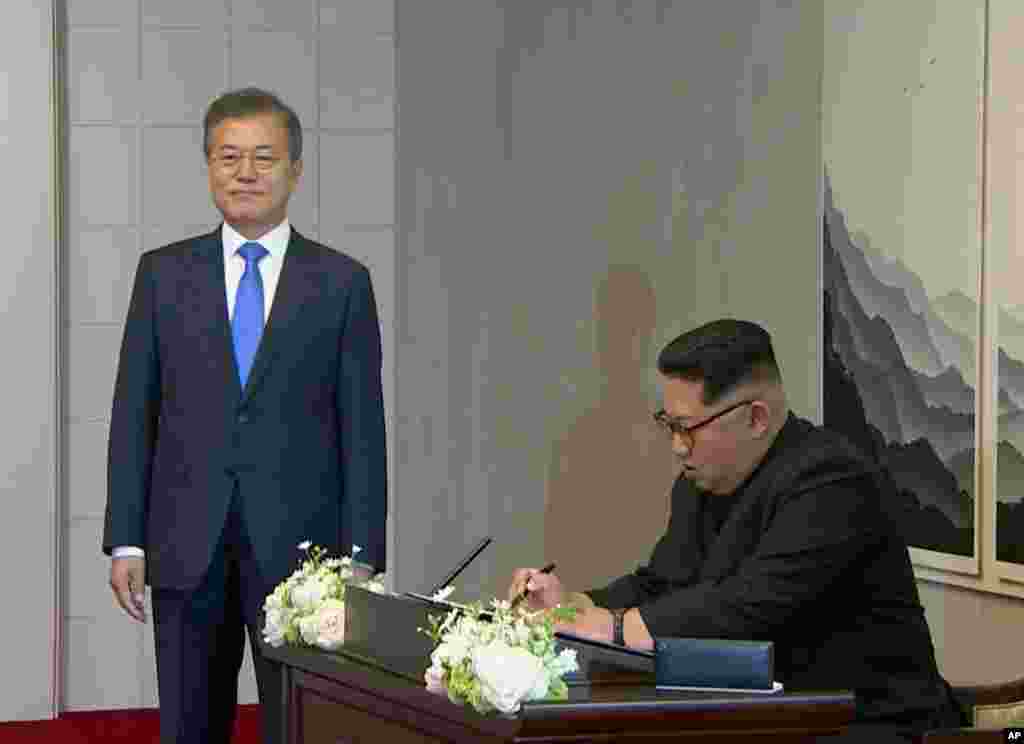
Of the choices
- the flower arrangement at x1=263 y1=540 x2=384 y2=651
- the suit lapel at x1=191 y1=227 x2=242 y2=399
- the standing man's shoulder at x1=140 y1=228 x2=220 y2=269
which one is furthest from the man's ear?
the standing man's shoulder at x1=140 y1=228 x2=220 y2=269

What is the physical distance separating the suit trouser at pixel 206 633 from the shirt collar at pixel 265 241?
0.50 metres

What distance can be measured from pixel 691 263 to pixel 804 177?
0.94 m

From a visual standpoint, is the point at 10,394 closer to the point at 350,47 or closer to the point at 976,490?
the point at 350,47

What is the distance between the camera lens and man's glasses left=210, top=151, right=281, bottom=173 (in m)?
3.90

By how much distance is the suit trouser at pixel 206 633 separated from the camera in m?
3.78

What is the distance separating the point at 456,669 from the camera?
249 centimetres

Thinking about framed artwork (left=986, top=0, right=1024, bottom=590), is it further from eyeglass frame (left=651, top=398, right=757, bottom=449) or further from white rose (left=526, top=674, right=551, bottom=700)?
white rose (left=526, top=674, right=551, bottom=700)

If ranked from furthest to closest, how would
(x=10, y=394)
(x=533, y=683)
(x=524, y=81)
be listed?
(x=524, y=81) < (x=10, y=394) < (x=533, y=683)

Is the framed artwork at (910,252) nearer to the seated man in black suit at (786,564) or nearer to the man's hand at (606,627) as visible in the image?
the seated man in black suit at (786,564)

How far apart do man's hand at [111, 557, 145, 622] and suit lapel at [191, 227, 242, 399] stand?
39 centimetres

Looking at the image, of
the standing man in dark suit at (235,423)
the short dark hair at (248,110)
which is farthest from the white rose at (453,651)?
the short dark hair at (248,110)

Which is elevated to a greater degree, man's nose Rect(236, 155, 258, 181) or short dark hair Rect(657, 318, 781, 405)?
man's nose Rect(236, 155, 258, 181)

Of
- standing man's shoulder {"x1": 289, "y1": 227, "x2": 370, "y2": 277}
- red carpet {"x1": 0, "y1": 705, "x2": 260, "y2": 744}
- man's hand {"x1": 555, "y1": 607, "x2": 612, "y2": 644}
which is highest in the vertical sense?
standing man's shoulder {"x1": 289, "y1": 227, "x2": 370, "y2": 277}

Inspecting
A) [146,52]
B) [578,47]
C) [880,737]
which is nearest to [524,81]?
[578,47]
